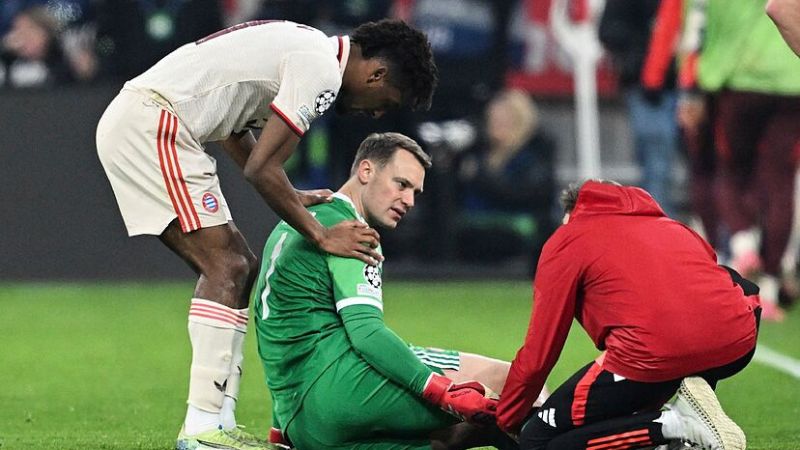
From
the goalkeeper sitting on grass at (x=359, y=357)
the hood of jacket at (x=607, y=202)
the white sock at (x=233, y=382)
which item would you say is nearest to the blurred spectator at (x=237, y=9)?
the white sock at (x=233, y=382)

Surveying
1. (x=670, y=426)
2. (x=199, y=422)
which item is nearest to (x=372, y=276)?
(x=199, y=422)

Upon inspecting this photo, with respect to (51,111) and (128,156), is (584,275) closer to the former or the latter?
(128,156)

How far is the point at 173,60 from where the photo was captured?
5.86m

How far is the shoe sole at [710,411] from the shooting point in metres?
4.86

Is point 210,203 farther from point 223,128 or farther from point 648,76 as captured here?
point 648,76

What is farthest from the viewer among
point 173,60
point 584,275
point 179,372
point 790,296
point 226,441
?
point 790,296

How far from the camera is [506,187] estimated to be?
1370cm

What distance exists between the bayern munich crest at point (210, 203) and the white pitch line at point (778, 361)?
3.79 metres

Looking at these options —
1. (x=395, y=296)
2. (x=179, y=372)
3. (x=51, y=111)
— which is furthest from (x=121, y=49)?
(x=179, y=372)

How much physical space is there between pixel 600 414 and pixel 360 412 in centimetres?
78

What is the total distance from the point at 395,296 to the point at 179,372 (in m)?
4.40

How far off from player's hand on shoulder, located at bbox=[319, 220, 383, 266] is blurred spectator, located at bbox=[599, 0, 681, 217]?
A: 841 cm

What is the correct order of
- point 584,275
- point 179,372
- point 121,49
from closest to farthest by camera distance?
point 584,275 < point 179,372 < point 121,49

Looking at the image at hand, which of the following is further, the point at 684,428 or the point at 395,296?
the point at 395,296
